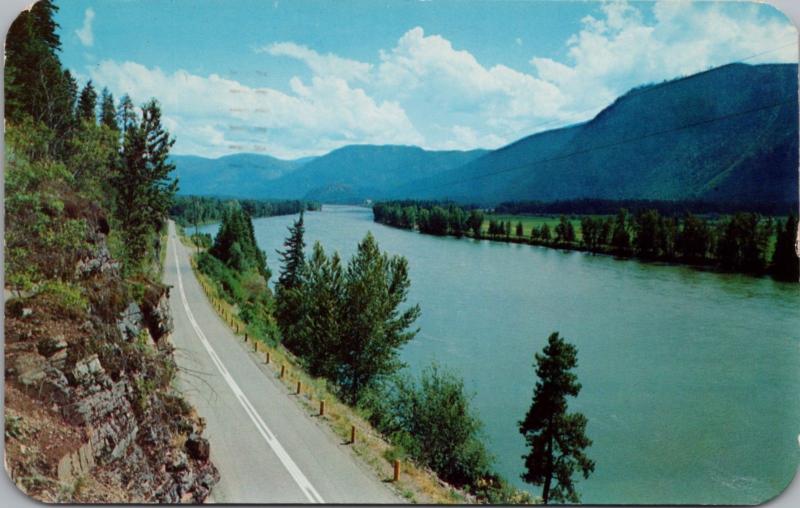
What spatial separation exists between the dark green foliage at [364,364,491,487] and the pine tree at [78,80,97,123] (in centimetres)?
407

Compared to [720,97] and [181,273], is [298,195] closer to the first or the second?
[181,273]

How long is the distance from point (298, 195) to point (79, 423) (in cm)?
252

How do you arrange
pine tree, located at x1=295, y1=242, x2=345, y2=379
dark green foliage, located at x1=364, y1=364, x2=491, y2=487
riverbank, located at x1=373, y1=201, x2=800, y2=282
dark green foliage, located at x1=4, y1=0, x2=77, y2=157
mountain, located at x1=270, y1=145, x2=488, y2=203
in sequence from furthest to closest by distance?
1. pine tree, located at x1=295, y1=242, x2=345, y2=379
2. dark green foliage, located at x1=364, y1=364, x2=491, y2=487
3. mountain, located at x1=270, y1=145, x2=488, y2=203
4. riverbank, located at x1=373, y1=201, x2=800, y2=282
5. dark green foliage, located at x1=4, y1=0, x2=77, y2=157

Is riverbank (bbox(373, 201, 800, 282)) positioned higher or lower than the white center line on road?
higher

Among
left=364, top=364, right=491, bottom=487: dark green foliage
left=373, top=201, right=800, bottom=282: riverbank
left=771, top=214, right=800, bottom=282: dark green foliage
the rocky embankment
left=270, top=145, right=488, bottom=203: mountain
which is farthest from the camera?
left=364, top=364, right=491, bottom=487: dark green foliage

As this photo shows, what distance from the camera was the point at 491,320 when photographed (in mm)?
5852

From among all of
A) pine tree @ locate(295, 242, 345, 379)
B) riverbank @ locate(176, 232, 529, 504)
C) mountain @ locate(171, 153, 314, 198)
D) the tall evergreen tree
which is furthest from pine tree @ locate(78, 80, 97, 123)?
pine tree @ locate(295, 242, 345, 379)

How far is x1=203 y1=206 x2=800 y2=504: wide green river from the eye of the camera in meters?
4.12

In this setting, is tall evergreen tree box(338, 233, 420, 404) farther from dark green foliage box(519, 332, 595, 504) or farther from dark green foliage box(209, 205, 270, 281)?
dark green foliage box(519, 332, 595, 504)

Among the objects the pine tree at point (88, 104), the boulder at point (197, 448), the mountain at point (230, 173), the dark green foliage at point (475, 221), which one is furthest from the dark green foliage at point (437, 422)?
the pine tree at point (88, 104)

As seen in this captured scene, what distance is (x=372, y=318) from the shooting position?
6.46m

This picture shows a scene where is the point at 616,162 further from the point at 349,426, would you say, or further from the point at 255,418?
the point at 255,418

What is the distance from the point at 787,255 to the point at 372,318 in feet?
13.5

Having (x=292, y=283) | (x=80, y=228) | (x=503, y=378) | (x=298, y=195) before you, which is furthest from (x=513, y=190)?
(x=80, y=228)
